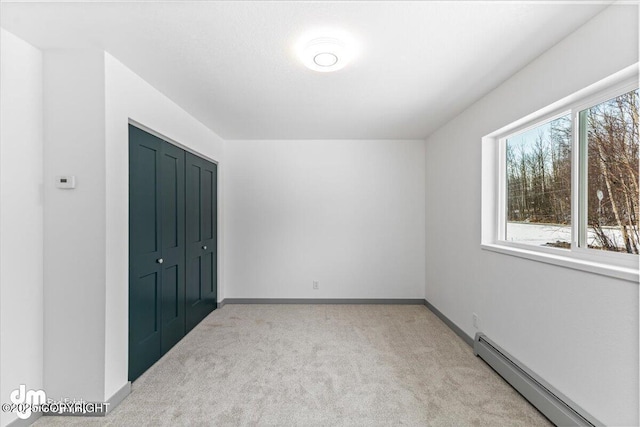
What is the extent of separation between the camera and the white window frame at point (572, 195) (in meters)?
1.66

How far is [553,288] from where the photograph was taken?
6.59ft

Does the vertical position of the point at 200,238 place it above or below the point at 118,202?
below

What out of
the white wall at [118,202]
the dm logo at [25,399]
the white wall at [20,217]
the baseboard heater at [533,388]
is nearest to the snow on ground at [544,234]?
the baseboard heater at [533,388]

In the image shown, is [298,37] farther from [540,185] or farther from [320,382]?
[320,382]

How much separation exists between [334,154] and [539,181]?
2707mm

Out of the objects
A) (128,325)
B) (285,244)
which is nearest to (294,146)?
(285,244)

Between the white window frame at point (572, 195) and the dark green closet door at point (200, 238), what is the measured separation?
122 inches

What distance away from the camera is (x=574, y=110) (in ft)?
6.55

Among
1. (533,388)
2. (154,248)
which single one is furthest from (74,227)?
(533,388)

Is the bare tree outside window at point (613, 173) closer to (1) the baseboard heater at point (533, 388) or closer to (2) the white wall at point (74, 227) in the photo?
(1) the baseboard heater at point (533, 388)

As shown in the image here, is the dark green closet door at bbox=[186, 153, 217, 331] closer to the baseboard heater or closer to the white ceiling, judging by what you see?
the white ceiling

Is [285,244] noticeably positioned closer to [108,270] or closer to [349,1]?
[108,270]

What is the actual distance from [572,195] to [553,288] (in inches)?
25.1

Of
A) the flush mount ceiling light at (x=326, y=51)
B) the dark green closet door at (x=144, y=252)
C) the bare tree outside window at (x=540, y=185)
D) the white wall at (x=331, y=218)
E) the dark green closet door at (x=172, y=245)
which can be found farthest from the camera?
the white wall at (x=331, y=218)
